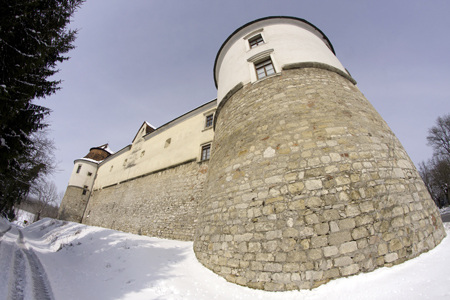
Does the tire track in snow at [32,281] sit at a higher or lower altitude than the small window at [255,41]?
lower

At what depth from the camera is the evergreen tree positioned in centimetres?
403

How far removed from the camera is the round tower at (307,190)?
3070mm

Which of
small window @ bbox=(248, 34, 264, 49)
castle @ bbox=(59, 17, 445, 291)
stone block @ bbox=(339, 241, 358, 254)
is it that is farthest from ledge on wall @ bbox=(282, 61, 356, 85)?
stone block @ bbox=(339, 241, 358, 254)

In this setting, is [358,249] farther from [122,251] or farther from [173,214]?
[173,214]

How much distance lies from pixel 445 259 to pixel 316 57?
6049 mm

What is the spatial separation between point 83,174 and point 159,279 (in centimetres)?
2466

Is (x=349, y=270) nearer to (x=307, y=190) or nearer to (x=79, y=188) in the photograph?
(x=307, y=190)

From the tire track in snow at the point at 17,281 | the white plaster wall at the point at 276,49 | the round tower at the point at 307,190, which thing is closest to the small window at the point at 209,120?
the white plaster wall at the point at 276,49

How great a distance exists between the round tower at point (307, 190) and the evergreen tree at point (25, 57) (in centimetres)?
539

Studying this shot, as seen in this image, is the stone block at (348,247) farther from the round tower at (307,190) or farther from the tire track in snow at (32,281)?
the tire track in snow at (32,281)

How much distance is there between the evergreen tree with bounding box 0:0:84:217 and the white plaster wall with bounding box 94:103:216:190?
22.8 ft

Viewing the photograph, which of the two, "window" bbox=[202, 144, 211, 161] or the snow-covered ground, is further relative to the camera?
"window" bbox=[202, 144, 211, 161]

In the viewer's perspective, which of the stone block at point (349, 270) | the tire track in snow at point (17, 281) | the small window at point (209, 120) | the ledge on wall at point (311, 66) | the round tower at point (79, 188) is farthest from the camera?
the round tower at point (79, 188)

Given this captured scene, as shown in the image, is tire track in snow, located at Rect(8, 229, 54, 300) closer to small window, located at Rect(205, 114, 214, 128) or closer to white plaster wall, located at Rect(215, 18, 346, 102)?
white plaster wall, located at Rect(215, 18, 346, 102)
